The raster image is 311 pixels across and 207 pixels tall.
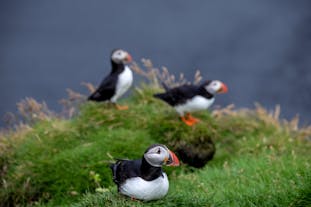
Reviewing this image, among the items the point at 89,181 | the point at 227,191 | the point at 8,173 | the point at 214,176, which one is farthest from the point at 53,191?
the point at 227,191

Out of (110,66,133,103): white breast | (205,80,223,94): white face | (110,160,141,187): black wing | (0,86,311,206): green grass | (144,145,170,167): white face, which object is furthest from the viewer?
(110,66,133,103): white breast

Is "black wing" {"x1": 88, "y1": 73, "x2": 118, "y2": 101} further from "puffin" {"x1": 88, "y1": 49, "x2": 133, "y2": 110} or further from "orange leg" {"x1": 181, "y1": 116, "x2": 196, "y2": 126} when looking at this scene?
"orange leg" {"x1": 181, "y1": 116, "x2": 196, "y2": 126}

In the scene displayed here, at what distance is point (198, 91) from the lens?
8.27 meters

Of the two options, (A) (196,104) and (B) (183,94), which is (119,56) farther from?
(A) (196,104)

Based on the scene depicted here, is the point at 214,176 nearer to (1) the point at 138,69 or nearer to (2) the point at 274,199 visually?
(2) the point at 274,199

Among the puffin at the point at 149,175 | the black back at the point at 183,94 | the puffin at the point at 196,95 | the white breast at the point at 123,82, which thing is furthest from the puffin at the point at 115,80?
the puffin at the point at 149,175

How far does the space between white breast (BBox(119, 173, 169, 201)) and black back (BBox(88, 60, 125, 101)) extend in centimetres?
416

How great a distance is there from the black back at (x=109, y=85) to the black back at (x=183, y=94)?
0.97 meters

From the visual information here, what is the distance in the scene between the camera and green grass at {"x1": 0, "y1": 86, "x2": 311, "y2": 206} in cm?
659

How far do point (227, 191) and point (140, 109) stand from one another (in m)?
3.85

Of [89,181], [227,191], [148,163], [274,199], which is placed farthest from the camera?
[89,181]

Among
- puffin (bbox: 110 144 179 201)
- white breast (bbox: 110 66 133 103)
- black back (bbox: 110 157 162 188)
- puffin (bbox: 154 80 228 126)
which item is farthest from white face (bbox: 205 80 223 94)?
puffin (bbox: 110 144 179 201)

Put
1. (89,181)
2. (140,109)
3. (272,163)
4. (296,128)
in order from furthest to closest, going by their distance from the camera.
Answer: (296,128) → (140,109) → (89,181) → (272,163)

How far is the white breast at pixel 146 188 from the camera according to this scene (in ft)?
16.1
